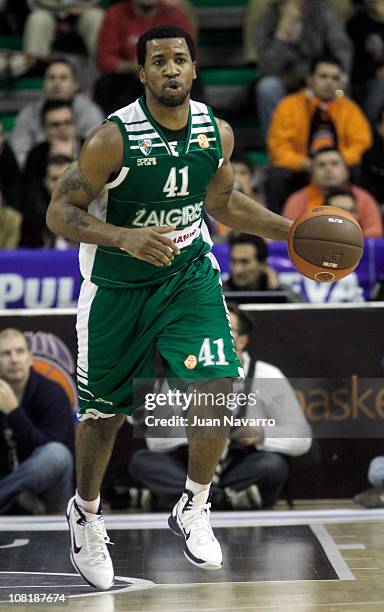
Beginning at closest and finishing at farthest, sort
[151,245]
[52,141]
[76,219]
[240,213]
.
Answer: [151,245]
[76,219]
[240,213]
[52,141]

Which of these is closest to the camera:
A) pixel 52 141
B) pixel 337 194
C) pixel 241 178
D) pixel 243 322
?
pixel 243 322

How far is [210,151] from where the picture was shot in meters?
5.08

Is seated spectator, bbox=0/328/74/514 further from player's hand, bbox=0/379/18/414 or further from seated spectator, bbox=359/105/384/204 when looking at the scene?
seated spectator, bbox=359/105/384/204

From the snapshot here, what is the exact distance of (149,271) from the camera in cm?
509

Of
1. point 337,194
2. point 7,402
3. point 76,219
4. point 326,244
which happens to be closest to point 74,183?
point 76,219

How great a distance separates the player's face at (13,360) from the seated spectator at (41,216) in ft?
5.38

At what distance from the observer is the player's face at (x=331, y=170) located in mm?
9008

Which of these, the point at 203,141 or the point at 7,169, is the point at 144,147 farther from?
the point at 7,169

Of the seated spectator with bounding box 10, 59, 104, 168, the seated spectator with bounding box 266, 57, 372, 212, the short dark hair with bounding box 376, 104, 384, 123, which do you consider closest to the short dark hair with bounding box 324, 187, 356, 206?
the seated spectator with bounding box 266, 57, 372, 212

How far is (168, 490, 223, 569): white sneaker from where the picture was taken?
4926mm

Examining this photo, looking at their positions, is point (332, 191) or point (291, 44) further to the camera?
point (291, 44)

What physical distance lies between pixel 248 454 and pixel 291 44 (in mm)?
4920

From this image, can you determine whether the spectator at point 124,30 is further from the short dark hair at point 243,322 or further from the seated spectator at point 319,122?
the short dark hair at point 243,322

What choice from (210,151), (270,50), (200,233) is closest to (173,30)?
(210,151)
